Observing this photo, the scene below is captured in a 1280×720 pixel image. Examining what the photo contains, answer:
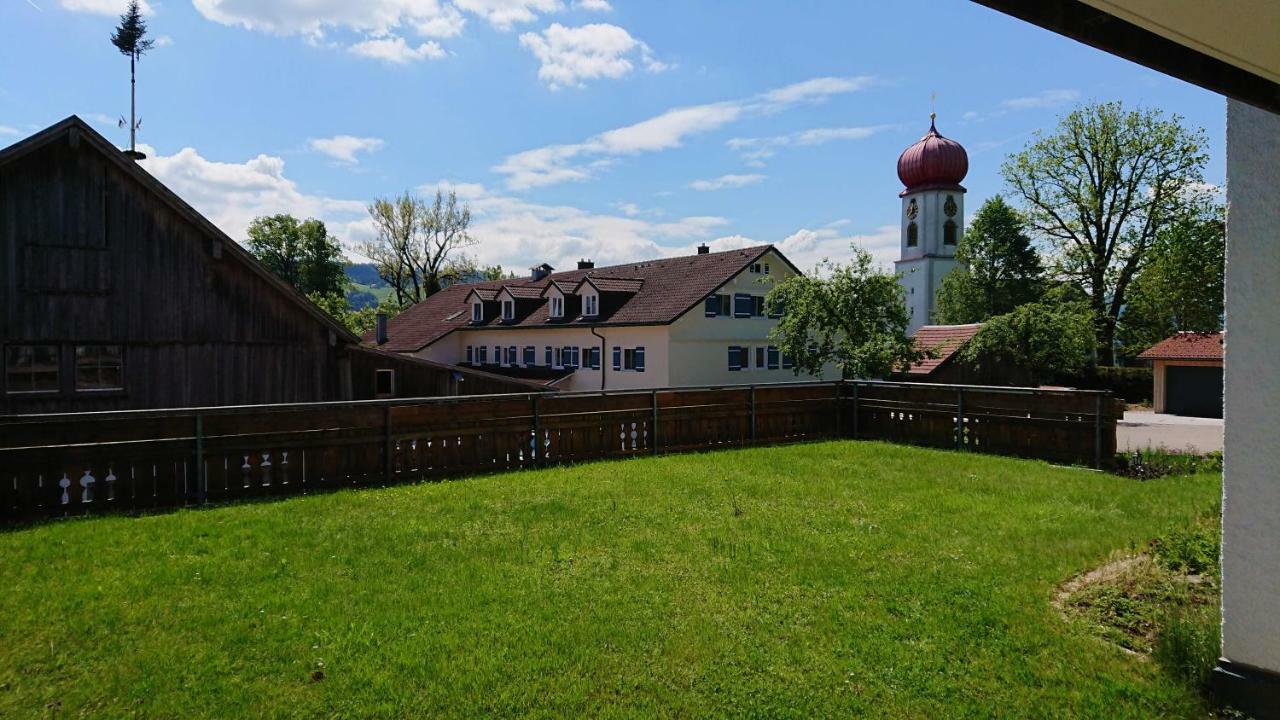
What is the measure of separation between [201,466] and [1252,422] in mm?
11115

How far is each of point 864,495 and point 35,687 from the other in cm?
877

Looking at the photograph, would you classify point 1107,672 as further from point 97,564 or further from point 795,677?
point 97,564

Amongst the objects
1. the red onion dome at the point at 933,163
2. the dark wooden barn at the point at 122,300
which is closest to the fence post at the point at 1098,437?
the dark wooden barn at the point at 122,300

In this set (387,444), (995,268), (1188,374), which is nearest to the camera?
(387,444)

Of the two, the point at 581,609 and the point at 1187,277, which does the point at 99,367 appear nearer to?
the point at 581,609

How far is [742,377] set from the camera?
119 ft

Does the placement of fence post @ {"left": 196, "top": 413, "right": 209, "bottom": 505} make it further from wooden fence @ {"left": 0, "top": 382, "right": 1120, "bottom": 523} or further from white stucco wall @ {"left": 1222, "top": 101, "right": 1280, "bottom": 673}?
white stucco wall @ {"left": 1222, "top": 101, "right": 1280, "bottom": 673}

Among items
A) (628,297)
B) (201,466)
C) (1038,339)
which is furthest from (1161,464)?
(628,297)

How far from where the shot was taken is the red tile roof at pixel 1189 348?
102 feet

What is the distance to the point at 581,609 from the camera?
571 centimetres

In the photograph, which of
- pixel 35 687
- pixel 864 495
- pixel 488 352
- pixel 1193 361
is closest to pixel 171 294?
pixel 35 687

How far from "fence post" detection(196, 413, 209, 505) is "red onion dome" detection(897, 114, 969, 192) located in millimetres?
59022

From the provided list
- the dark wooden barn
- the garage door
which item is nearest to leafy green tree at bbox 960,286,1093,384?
the garage door

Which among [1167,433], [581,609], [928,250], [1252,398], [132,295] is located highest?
[928,250]
